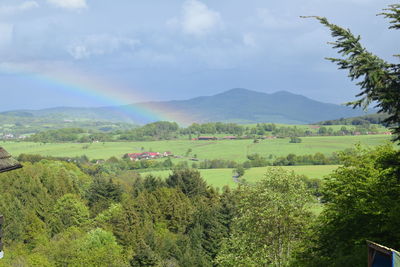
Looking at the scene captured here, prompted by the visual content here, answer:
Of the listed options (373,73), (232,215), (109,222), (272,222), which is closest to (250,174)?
(232,215)

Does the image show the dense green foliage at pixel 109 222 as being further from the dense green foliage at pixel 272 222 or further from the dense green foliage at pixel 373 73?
the dense green foliage at pixel 373 73

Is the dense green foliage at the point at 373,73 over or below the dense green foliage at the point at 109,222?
over

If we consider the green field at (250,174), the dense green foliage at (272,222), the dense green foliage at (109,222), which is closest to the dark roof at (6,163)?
the dense green foliage at (272,222)

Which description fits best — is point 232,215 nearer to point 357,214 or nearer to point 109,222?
point 109,222

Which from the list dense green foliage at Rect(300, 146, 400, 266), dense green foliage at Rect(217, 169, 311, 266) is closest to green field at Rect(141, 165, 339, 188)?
dense green foliage at Rect(217, 169, 311, 266)

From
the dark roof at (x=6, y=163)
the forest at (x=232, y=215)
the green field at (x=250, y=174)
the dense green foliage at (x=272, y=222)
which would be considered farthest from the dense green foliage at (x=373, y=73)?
Answer: the green field at (x=250, y=174)

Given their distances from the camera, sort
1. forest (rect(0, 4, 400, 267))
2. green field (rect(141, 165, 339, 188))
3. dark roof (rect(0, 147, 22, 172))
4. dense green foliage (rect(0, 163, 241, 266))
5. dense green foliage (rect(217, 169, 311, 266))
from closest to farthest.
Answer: dark roof (rect(0, 147, 22, 172)) → forest (rect(0, 4, 400, 267)) → dense green foliage (rect(217, 169, 311, 266)) → dense green foliage (rect(0, 163, 241, 266)) → green field (rect(141, 165, 339, 188))

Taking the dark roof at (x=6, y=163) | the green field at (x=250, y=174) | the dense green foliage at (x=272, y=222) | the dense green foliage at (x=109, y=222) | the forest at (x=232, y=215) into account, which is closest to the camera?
the dark roof at (x=6, y=163)

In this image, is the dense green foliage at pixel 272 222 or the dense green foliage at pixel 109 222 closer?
the dense green foliage at pixel 272 222

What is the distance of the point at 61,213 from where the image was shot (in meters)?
79.9

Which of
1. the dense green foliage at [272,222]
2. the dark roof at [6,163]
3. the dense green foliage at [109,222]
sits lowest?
the dense green foliage at [109,222]

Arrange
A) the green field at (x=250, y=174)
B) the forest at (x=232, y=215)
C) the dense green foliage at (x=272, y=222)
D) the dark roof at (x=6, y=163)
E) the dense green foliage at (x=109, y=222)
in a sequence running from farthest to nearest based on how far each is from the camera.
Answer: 1. the green field at (x=250, y=174)
2. the dense green foliage at (x=109, y=222)
3. the dense green foliage at (x=272, y=222)
4. the forest at (x=232, y=215)
5. the dark roof at (x=6, y=163)

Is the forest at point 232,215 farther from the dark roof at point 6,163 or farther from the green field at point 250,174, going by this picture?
the green field at point 250,174

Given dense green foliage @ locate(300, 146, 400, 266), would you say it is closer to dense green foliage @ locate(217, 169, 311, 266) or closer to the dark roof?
dense green foliage @ locate(217, 169, 311, 266)
